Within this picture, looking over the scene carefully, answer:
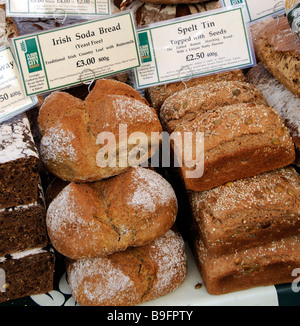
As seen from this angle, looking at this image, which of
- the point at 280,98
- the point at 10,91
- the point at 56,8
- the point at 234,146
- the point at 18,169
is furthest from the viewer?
the point at 280,98

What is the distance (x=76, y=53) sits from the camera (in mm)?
1670

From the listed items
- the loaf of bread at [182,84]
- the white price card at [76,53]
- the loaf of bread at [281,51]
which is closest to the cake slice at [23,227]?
the white price card at [76,53]

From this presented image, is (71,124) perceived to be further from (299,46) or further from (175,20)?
(299,46)

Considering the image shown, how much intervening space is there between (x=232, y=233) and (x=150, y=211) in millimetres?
350

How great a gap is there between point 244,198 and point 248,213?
0.21 ft

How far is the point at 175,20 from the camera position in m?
1.83

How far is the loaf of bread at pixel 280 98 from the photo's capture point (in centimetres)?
170

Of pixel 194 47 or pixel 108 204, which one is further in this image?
pixel 194 47

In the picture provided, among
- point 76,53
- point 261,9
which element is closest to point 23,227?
point 76,53

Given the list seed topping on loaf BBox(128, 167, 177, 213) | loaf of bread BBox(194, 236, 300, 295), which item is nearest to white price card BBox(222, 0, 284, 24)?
seed topping on loaf BBox(128, 167, 177, 213)

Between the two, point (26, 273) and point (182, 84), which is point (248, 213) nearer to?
point (182, 84)

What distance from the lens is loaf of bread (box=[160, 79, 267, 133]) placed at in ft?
5.53

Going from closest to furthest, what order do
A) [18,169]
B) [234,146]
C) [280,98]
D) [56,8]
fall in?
[18,169] → [234,146] → [56,8] → [280,98]

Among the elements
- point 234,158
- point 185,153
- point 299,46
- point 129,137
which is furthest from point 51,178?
point 299,46
